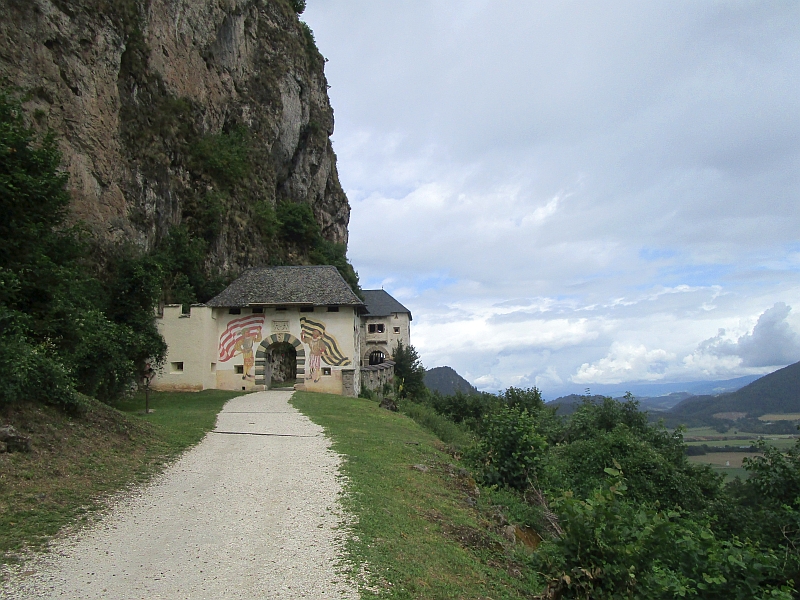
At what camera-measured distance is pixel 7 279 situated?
11.1 m

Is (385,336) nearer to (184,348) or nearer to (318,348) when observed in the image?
(318,348)

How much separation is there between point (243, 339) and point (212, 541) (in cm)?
2305

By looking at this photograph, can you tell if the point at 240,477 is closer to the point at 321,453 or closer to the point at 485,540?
the point at 321,453

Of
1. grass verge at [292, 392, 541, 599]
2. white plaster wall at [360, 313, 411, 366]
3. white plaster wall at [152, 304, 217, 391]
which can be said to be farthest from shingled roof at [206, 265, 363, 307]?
white plaster wall at [360, 313, 411, 366]

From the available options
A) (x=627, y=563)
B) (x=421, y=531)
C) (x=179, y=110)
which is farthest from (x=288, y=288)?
(x=627, y=563)

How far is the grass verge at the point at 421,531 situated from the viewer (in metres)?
5.65

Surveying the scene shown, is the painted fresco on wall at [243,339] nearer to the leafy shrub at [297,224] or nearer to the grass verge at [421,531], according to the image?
the leafy shrub at [297,224]

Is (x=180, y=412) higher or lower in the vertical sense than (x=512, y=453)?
higher

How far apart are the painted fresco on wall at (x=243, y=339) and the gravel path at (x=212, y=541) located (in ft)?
57.9

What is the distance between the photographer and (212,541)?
6422 millimetres

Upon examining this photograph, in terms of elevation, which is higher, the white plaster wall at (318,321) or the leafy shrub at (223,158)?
the leafy shrub at (223,158)

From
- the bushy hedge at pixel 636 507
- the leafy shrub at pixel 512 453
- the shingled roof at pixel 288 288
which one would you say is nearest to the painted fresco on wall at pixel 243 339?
the shingled roof at pixel 288 288

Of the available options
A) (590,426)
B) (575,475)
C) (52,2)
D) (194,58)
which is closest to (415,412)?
(590,426)

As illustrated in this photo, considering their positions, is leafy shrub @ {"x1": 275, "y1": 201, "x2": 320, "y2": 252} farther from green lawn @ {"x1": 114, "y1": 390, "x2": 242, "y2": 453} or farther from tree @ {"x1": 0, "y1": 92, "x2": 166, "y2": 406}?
tree @ {"x1": 0, "y1": 92, "x2": 166, "y2": 406}
